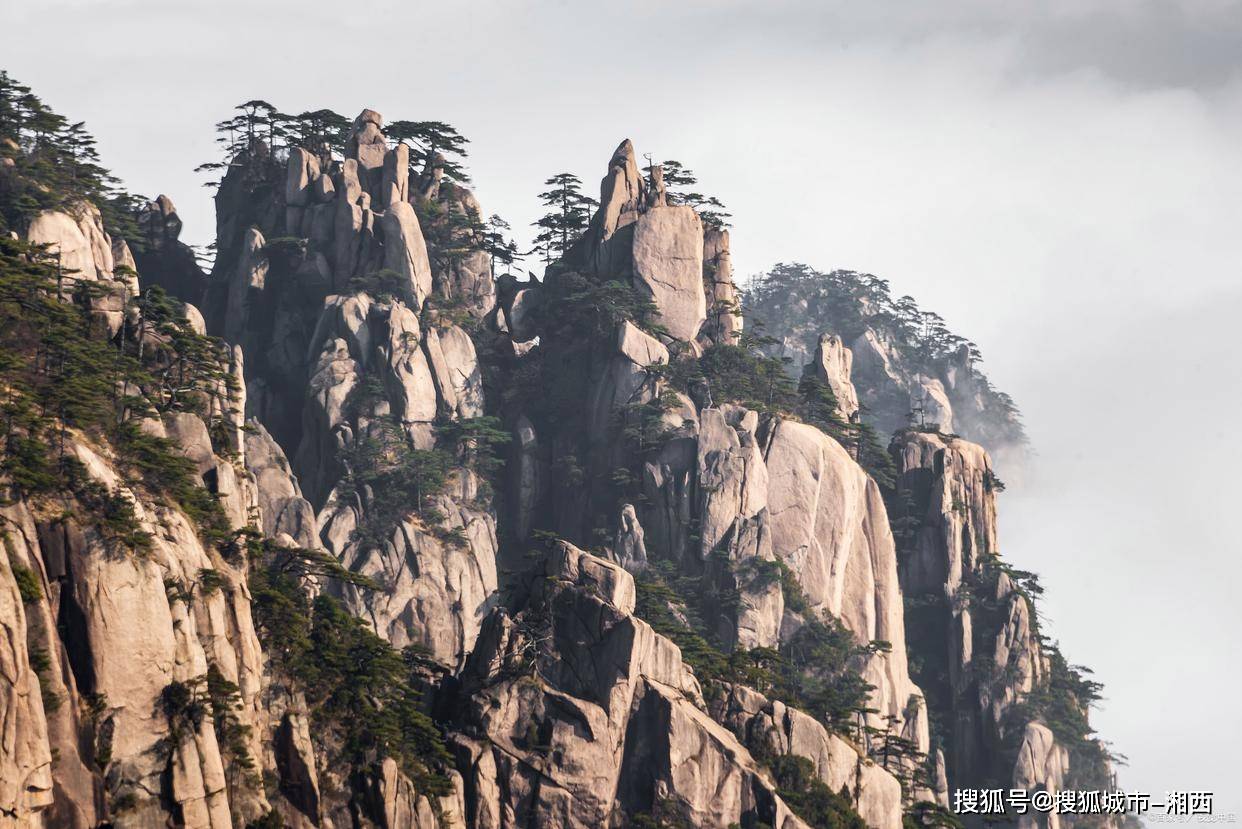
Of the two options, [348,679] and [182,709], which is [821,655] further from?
[182,709]

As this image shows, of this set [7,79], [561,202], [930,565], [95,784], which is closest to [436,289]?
[561,202]

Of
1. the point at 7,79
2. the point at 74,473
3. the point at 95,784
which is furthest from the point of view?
the point at 7,79

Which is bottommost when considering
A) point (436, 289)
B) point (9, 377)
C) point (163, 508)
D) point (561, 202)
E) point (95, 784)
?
point (95, 784)

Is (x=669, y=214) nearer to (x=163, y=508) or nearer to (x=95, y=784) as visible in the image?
(x=163, y=508)

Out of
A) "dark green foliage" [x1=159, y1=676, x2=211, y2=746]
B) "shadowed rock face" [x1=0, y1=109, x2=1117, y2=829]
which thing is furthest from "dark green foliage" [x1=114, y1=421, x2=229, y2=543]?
"dark green foliage" [x1=159, y1=676, x2=211, y2=746]

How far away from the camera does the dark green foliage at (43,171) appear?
119438mm

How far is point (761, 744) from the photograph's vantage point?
351ft

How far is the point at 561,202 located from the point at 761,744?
65.1m

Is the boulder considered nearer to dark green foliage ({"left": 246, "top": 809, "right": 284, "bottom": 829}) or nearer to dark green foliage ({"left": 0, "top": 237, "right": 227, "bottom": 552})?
dark green foliage ({"left": 0, "top": 237, "right": 227, "bottom": 552})

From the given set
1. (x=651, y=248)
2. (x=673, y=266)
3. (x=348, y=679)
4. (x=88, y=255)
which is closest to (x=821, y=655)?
(x=673, y=266)

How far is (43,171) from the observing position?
409ft

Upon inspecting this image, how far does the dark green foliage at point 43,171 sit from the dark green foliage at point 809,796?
57374 mm

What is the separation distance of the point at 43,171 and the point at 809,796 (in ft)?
212

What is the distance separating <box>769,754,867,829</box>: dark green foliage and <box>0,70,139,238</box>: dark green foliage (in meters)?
57.4
